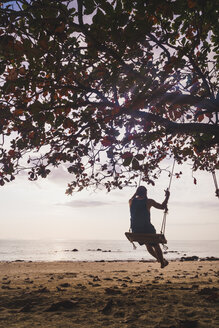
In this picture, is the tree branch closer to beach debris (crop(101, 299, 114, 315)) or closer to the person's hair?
the person's hair

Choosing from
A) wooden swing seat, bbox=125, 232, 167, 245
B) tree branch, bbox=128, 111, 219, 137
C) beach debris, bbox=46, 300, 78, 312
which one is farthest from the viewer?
wooden swing seat, bbox=125, 232, 167, 245

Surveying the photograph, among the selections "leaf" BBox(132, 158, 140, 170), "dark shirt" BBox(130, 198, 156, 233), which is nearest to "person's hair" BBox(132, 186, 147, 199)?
"dark shirt" BBox(130, 198, 156, 233)

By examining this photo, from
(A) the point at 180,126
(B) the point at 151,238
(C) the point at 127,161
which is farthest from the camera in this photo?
(B) the point at 151,238

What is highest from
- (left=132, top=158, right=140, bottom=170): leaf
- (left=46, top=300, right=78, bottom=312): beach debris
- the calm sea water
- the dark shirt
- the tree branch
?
the tree branch

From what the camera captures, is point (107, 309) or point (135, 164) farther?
point (135, 164)

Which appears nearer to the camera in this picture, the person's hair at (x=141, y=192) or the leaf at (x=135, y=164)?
the leaf at (x=135, y=164)

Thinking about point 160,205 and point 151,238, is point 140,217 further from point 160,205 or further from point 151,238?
point 151,238

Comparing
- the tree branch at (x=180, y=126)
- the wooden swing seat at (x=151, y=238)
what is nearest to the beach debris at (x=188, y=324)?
the wooden swing seat at (x=151, y=238)

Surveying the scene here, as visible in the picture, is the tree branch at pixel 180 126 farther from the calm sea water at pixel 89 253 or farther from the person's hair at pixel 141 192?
the calm sea water at pixel 89 253

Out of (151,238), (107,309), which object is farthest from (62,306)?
(151,238)

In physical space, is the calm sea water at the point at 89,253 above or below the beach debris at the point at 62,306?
below

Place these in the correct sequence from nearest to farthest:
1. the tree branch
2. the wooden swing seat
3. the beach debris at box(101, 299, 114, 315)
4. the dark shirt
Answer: the beach debris at box(101, 299, 114, 315) < the tree branch < the wooden swing seat < the dark shirt

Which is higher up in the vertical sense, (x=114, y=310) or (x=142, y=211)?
(x=142, y=211)

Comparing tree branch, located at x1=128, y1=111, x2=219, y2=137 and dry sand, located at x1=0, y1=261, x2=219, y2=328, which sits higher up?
tree branch, located at x1=128, y1=111, x2=219, y2=137
